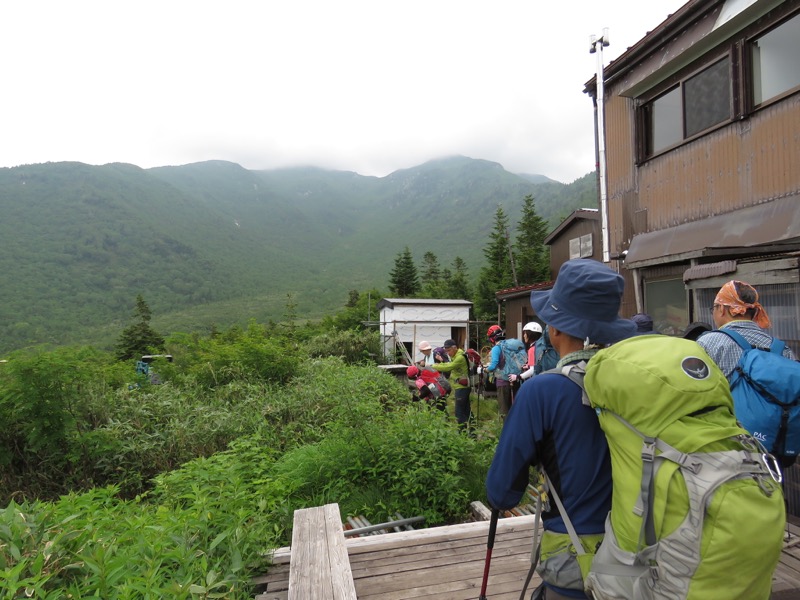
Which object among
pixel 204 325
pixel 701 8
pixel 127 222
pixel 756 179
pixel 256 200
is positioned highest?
pixel 256 200

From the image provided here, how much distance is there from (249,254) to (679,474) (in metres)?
128

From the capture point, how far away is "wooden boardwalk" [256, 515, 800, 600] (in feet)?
10.2

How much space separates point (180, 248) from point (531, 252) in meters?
90.1

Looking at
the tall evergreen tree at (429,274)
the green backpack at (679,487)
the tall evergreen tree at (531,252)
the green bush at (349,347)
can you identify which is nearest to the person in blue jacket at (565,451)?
the green backpack at (679,487)

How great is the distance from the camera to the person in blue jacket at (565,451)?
176cm

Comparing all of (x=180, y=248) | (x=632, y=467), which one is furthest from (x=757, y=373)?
(x=180, y=248)

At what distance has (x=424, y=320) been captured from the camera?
986 inches

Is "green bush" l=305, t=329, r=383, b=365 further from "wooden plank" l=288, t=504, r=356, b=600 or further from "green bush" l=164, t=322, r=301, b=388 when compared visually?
"wooden plank" l=288, t=504, r=356, b=600

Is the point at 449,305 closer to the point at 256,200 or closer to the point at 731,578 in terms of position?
the point at 731,578

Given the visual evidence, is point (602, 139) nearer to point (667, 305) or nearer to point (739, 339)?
point (667, 305)

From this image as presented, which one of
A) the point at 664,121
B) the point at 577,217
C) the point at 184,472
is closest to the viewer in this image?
the point at 184,472

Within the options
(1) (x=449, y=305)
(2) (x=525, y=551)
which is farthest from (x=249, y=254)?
(2) (x=525, y=551)

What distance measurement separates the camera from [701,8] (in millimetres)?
7082

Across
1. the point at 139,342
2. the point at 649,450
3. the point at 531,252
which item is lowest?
the point at 139,342
